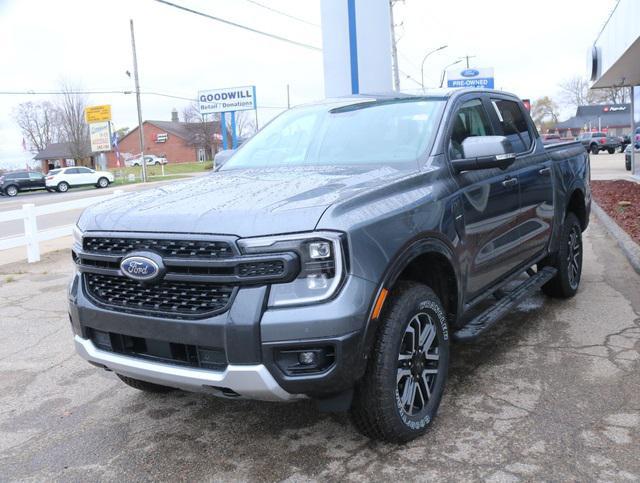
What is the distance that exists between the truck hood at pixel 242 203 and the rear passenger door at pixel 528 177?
1.57 meters

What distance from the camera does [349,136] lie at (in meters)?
4.05

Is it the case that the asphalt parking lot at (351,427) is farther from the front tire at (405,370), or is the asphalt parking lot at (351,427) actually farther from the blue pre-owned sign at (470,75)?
the blue pre-owned sign at (470,75)

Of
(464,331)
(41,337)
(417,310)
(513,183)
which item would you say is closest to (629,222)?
(513,183)

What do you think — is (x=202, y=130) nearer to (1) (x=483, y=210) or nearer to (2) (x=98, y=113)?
(2) (x=98, y=113)

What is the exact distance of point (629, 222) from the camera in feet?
32.3

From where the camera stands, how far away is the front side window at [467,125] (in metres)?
3.85

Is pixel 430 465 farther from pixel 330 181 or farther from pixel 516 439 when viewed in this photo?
pixel 330 181

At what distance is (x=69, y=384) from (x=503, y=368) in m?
3.10

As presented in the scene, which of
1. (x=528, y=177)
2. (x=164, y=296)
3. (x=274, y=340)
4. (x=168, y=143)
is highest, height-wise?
(x=168, y=143)

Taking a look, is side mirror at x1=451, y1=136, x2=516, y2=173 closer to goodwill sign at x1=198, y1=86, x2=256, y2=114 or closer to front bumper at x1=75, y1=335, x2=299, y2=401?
front bumper at x1=75, y1=335, x2=299, y2=401

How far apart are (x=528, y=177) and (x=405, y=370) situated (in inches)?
90.6

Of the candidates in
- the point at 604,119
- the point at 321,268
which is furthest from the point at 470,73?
the point at 604,119

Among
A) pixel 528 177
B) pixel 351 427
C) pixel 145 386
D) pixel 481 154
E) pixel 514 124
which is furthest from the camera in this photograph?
pixel 514 124

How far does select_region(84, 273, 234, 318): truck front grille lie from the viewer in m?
2.69
